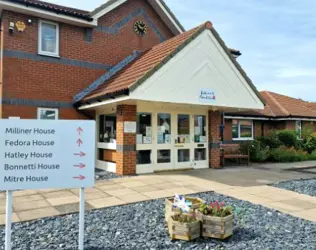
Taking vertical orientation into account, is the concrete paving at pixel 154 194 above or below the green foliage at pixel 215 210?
below

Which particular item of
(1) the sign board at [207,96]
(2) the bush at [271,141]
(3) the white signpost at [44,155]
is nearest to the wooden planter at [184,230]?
(3) the white signpost at [44,155]

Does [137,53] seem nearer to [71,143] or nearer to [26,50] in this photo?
[26,50]

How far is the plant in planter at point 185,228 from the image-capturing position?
4344mm

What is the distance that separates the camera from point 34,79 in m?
11.0

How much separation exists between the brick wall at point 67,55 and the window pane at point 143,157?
323 centimetres

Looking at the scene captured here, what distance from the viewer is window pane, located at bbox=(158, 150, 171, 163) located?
10984 millimetres

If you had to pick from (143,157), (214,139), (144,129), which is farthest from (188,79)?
(214,139)

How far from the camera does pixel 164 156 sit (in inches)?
437

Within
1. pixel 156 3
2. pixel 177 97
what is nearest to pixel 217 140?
pixel 177 97

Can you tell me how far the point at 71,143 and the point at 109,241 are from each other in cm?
158

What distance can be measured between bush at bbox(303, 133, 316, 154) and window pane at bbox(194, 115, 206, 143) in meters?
10.5

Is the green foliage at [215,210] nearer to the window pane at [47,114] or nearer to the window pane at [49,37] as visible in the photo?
the window pane at [47,114]

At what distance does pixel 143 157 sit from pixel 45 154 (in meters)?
6.69

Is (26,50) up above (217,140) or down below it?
above
